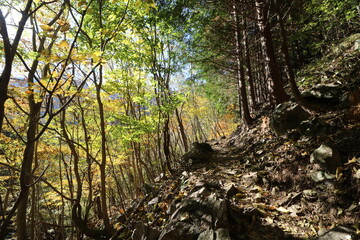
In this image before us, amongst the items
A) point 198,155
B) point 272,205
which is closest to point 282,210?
point 272,205

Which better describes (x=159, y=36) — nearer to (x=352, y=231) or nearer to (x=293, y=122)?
(x=293, y=122)

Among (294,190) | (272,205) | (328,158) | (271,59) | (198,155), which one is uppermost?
(271,59)

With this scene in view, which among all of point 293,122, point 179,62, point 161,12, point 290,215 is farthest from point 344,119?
point 179,62

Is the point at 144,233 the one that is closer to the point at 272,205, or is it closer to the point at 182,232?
the point at 182,232

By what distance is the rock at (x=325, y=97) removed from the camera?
418 cm

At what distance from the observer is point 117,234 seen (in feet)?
16.0

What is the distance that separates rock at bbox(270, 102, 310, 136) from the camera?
458 cm

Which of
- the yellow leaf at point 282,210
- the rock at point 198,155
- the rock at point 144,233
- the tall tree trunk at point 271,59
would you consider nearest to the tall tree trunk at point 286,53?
the tall tree trunk at point 271,59

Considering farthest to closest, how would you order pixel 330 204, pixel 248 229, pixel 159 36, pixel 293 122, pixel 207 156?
1. pixel 159 36
2. pixel 207 156
3. pixel 293 122
4. pixel 248 229
5. pixel 330 204

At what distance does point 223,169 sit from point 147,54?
5.08 metres

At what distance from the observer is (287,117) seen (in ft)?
15.6

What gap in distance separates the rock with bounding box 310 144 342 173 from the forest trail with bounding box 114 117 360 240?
0.13 metres

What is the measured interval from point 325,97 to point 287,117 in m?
0.89

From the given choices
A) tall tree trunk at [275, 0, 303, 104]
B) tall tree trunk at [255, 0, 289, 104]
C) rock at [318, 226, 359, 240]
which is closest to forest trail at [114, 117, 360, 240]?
rock at [318, 226, 359, 240]
